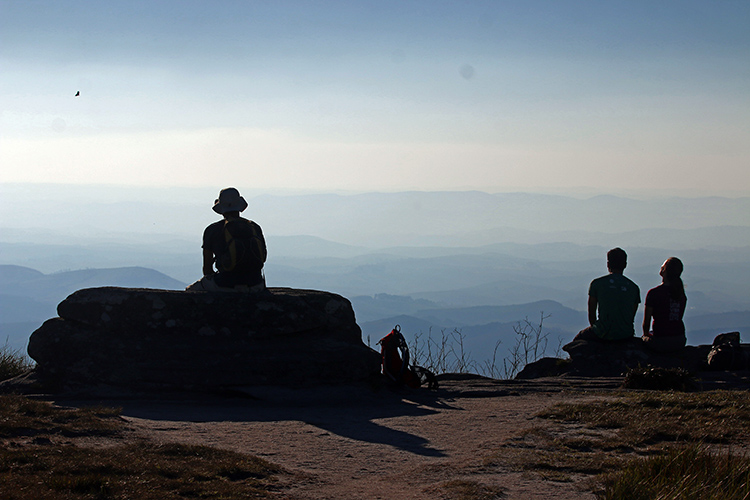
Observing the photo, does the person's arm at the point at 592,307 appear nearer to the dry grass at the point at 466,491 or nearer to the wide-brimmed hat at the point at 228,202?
the wide-brimmed hat at the point at 228,202

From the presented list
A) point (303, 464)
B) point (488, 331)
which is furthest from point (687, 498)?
point (488, 331)

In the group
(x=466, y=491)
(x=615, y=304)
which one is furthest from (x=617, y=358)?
(x=466, y=491)

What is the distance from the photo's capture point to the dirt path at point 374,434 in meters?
4.73

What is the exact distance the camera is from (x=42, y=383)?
891cm

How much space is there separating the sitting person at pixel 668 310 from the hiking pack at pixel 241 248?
639cm

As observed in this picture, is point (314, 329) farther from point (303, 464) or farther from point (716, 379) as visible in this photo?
point (716, 379)

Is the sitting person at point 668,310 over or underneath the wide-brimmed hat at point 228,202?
underneath

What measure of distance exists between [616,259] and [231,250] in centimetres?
613

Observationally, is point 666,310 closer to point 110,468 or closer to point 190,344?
point 190,344

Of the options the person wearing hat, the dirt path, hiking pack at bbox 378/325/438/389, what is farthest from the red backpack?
the person wearing hat

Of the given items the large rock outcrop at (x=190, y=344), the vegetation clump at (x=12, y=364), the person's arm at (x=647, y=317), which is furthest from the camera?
the person's arm at (x=647, y=317)

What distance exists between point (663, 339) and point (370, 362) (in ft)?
16.8

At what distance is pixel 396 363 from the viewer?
9.67m

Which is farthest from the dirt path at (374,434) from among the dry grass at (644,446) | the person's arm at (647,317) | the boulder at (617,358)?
the person's arm at (647,317)
